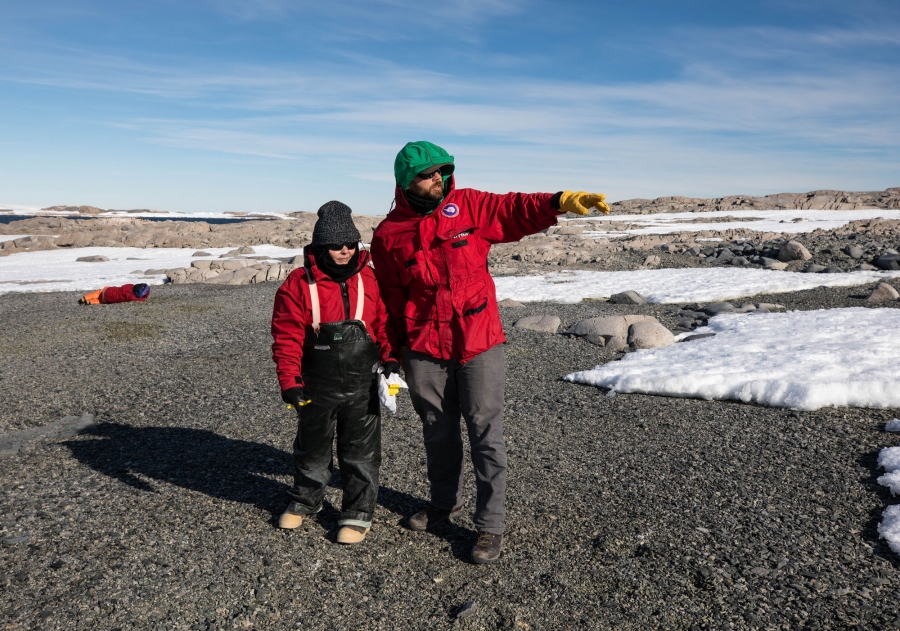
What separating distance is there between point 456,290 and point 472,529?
1.69 m

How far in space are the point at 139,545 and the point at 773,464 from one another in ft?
16.1

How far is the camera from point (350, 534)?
410 centimetres

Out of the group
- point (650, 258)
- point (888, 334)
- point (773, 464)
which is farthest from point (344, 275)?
point (650, 258)

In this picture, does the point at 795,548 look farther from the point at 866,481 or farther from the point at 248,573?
the point at 248,573

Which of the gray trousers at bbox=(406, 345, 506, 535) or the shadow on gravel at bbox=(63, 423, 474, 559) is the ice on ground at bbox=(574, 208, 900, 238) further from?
the gray trousers at bbox=(406, 345, 506, 535)

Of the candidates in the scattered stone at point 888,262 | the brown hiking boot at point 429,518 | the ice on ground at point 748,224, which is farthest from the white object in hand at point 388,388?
the ice on ground at point 748,224

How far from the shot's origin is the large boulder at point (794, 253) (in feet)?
68.4

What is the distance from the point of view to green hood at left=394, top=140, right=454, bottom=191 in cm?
367

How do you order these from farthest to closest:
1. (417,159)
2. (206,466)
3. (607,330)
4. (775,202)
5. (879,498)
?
(775,202), (607,330), (206,466), (879,498), (417,159)

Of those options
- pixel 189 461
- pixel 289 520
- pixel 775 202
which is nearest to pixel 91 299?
pixel 189 461

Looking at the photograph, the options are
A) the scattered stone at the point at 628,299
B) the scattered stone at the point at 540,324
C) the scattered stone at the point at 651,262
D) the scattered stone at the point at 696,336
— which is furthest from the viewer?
the scattered stone at the point at 651,262

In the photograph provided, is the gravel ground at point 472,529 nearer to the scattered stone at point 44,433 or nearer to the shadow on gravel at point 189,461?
the shadow on gravel at point 189,461

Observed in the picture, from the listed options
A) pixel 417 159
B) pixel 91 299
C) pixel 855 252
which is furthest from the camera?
pixel 855 252

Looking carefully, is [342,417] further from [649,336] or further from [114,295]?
[114,295]
